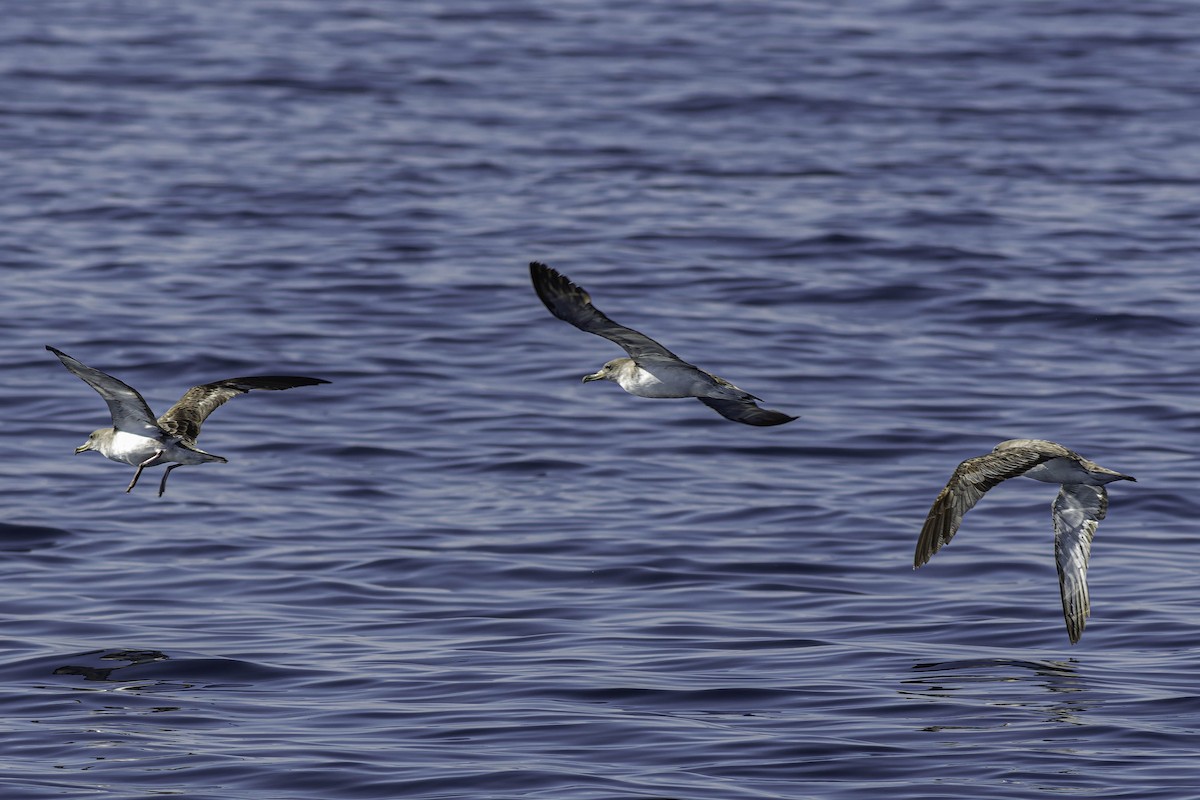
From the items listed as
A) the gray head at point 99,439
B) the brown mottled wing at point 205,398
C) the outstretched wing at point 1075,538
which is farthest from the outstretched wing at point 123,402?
the outstretched wing at point 1075,538

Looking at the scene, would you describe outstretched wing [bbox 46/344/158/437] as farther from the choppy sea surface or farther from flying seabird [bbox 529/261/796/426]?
flying seabird [bbox 529/261/796/426]

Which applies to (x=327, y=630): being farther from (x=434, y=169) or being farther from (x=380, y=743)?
(x=434, y=169)

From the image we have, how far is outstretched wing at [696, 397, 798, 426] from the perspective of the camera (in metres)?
12.2

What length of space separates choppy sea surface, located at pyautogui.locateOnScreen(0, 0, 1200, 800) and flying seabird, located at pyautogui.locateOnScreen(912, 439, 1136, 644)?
0.39 meters

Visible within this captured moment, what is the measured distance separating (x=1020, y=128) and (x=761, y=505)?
18.0m

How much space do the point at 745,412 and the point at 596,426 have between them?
19.4 feet

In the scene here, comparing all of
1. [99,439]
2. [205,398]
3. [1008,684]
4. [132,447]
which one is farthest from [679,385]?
[99,439]

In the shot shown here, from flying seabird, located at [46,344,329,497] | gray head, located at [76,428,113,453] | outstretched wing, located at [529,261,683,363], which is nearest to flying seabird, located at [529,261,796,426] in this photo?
outstretched wing, located at [529,261,683,363]

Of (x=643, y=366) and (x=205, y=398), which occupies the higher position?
(x=643, y=366)

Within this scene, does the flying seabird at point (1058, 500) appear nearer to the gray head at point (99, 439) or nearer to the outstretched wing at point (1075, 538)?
the outstretched wing at point (1075, 538)

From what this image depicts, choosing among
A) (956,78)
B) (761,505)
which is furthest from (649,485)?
(956,78)

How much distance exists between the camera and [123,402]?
11.9 m

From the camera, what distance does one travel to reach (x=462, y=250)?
24.9m

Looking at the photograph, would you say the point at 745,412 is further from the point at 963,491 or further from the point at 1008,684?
the point at 1008,684
